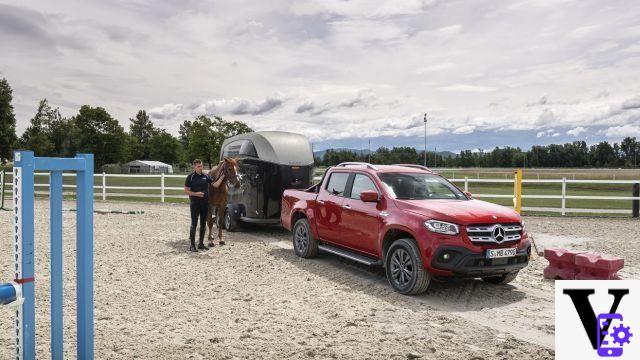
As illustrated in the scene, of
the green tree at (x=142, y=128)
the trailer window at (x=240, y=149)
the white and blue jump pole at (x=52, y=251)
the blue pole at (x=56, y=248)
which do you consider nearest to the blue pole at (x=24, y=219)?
the white and blue jump pole at (x=52, y=251)

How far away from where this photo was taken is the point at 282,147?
41.0 feet

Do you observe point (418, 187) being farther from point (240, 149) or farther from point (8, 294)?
point (240, 149)

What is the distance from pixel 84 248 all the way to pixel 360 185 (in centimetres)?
532

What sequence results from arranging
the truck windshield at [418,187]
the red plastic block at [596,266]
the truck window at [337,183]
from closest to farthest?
the red plastic block at [596,266] → the truck windshield at [418,187] → the truck window at [337,183]

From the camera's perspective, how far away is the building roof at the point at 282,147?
485 inches

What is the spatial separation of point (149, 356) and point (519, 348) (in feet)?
11.3

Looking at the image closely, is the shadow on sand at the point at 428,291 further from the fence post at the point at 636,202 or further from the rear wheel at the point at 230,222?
the fence post at the point at 636,202

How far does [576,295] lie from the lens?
16.6 ft

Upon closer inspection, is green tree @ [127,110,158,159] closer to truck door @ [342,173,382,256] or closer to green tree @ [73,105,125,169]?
green tree @ [73,105,125,169]

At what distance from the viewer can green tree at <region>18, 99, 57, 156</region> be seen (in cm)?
7175

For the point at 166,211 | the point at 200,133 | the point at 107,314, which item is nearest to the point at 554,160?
the point at 200,133

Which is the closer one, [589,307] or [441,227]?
[589,307]

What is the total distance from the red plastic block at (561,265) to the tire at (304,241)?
12.5ft

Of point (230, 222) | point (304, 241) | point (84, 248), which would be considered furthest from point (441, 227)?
point (230, 222)
